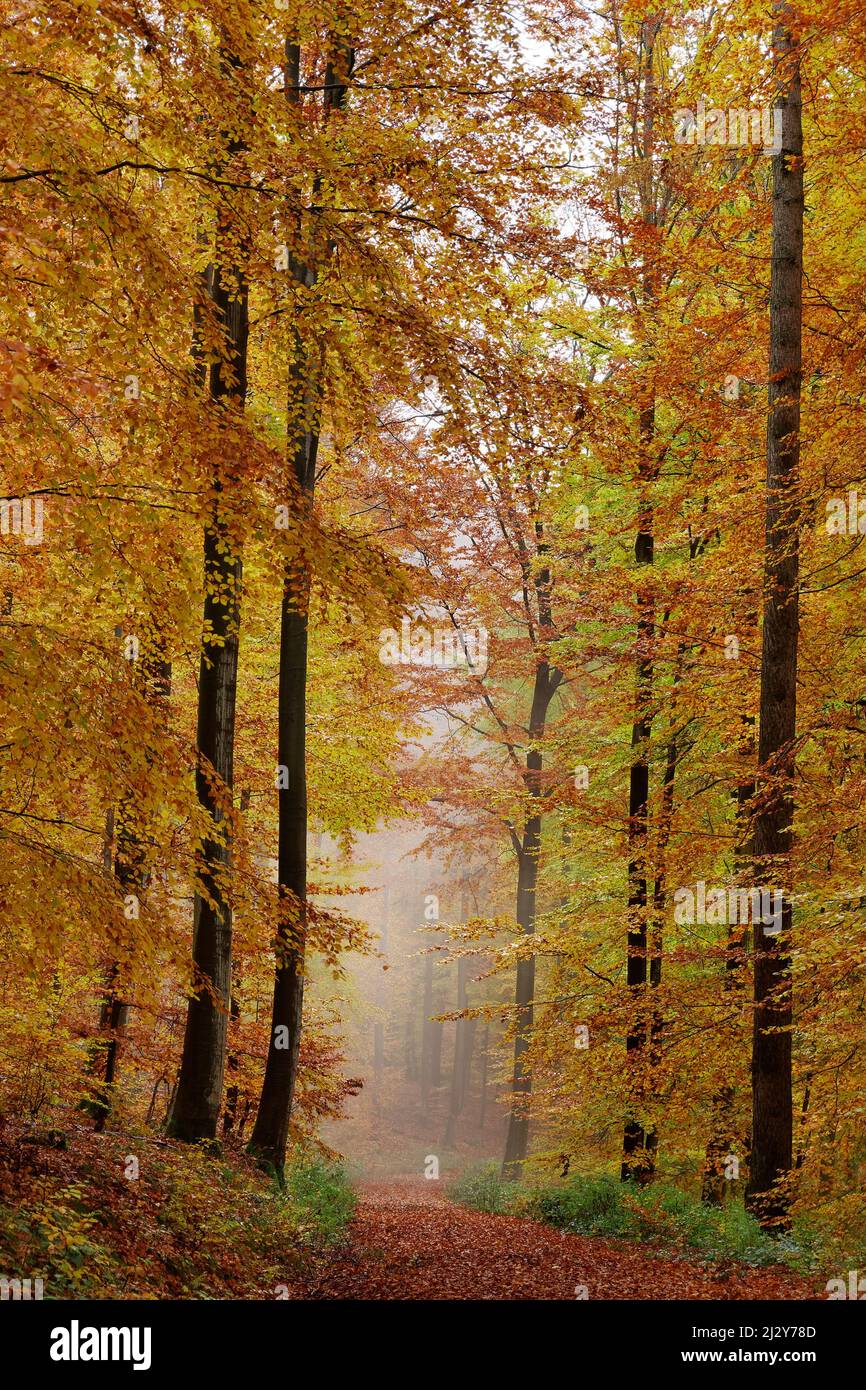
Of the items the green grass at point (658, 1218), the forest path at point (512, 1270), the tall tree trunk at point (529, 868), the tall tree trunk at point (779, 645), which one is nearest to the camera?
the forest path at point (512, 1270)

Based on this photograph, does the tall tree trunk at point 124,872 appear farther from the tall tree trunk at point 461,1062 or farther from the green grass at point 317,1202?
the tall tree trunk at point 461,1062

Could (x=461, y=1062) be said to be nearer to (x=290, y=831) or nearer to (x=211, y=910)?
(x=290, y=831)

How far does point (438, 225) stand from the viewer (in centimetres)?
715

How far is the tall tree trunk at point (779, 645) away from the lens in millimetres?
9289

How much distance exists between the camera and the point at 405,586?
20.2 feet

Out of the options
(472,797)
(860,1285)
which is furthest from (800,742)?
(472,797)

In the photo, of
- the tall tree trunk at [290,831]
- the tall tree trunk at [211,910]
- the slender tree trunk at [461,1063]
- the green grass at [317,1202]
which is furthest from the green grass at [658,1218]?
the slender tree trunk at [461,1063]

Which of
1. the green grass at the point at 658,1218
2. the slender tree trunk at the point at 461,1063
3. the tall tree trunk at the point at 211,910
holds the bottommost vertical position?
the slender tree trunk at the point at 461,1063

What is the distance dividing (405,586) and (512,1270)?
630 centimetres

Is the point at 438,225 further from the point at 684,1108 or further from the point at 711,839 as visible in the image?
the point at 684,1108

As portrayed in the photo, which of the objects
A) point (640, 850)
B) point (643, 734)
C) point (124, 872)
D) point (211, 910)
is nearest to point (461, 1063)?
point (643, 734)

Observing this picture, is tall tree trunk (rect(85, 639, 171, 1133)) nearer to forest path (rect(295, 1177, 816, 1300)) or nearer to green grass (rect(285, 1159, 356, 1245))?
green grass (rect(285, 1159, 356, 1245))

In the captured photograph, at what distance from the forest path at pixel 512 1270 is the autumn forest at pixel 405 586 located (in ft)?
0.31
